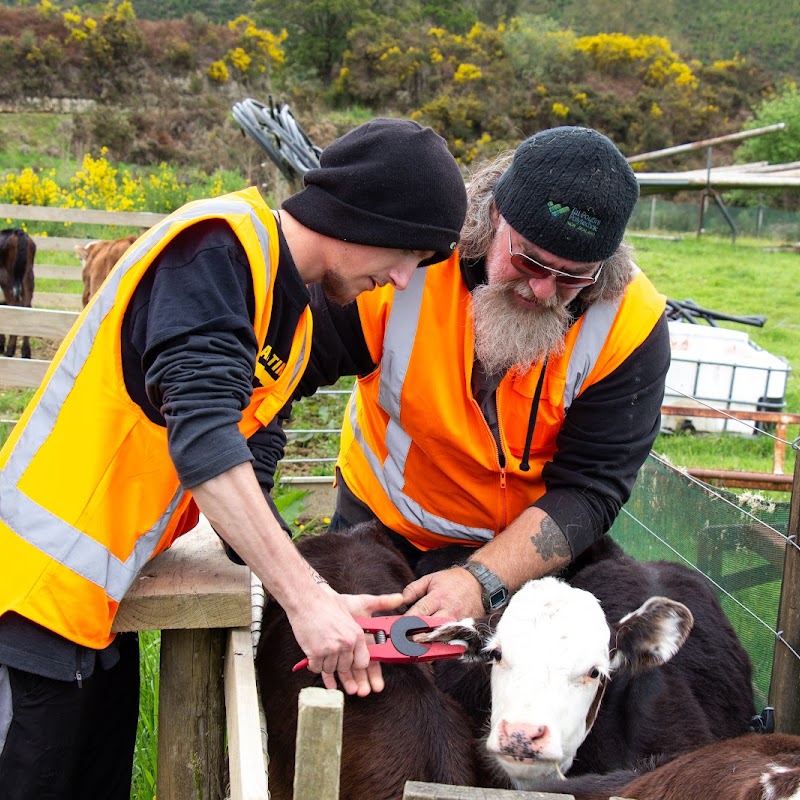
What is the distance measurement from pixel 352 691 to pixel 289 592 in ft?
1.55

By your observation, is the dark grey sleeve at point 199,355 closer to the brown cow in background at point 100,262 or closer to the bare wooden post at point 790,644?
the bare wooden post at point 790,644

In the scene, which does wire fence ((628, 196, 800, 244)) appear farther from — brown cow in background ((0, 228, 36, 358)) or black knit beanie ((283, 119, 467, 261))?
black knit beanie ((283, 119, 467, 261))

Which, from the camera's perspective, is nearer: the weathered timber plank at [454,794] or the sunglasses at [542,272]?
the weathered timber plank at [454,794]

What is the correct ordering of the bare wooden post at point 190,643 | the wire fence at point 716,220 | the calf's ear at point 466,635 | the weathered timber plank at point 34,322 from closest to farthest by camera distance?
the bare wooden post at point 190,643 < the calf's ear at point 466,635 < the weathered timber plank at point 34,322 < the wire fence at point 716,220

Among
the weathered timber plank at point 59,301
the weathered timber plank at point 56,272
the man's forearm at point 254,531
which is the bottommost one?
the weathered timber plank at point 59,301

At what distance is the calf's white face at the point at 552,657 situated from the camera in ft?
8.59

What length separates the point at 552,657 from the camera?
2863 millimetres

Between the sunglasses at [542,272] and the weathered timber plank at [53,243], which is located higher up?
the sunglasses at [542,272]

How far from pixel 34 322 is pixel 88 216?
6551 mm

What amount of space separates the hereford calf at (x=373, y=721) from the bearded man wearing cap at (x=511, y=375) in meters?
0.32

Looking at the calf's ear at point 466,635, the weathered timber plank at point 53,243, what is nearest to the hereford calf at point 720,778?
the calf's ear at point 466,635

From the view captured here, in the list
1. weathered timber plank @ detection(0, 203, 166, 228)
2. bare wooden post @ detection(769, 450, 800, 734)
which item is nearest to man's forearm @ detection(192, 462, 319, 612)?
bare wooden post @ detection(769, 450, 800, 734)

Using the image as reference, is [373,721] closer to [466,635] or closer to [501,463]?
[466,635]

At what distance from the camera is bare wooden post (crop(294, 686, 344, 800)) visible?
4.94 ft
